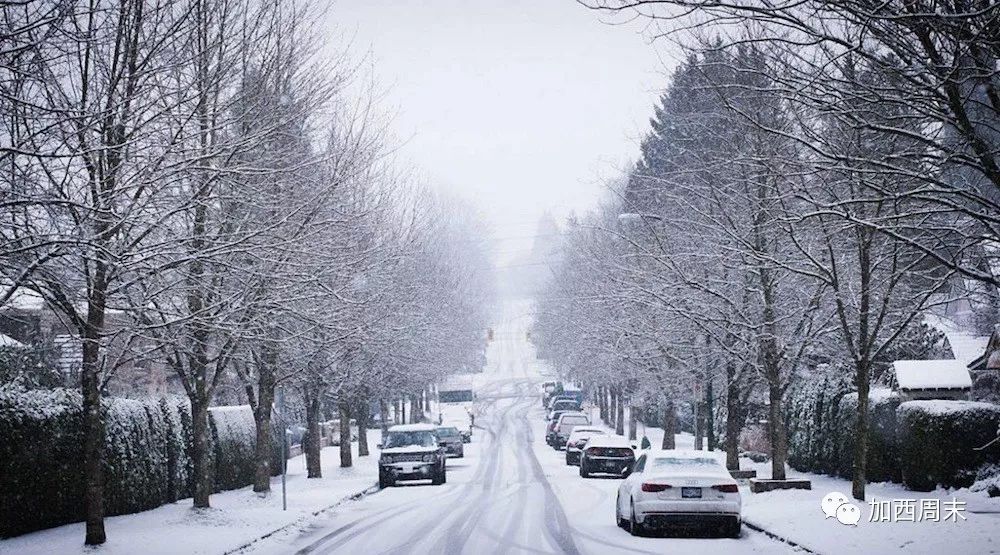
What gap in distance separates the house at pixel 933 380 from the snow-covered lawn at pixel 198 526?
13.9 meters

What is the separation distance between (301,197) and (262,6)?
3.79m

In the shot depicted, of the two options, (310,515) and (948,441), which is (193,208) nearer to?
(310,515)

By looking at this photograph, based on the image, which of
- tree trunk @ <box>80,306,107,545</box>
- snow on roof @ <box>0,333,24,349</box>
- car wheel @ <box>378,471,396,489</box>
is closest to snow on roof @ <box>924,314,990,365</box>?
car wheel @ <box>378,471,396,489</box>

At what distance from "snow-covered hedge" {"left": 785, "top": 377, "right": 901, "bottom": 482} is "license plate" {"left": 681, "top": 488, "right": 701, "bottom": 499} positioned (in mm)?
7512

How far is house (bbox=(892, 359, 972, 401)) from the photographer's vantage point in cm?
2566

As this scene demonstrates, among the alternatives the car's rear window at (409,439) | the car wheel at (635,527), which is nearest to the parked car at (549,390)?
the car's rear window at (409,439)

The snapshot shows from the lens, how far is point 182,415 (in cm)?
2441

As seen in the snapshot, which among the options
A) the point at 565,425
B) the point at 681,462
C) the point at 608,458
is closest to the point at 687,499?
the point at 681,462

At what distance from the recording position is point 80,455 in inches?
706

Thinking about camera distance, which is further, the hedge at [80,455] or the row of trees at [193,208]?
the hedge at [80,455]

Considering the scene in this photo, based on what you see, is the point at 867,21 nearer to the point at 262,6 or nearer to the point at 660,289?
the point at 262,6

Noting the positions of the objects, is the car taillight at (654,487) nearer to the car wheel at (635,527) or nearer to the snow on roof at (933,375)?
the car wheel at (635,527)

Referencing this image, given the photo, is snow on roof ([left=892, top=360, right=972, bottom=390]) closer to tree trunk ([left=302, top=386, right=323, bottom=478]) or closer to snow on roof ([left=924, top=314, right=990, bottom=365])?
snow on roof ([left=924, top=314, right=990, bottom=365])

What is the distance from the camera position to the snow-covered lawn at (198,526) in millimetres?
14961
